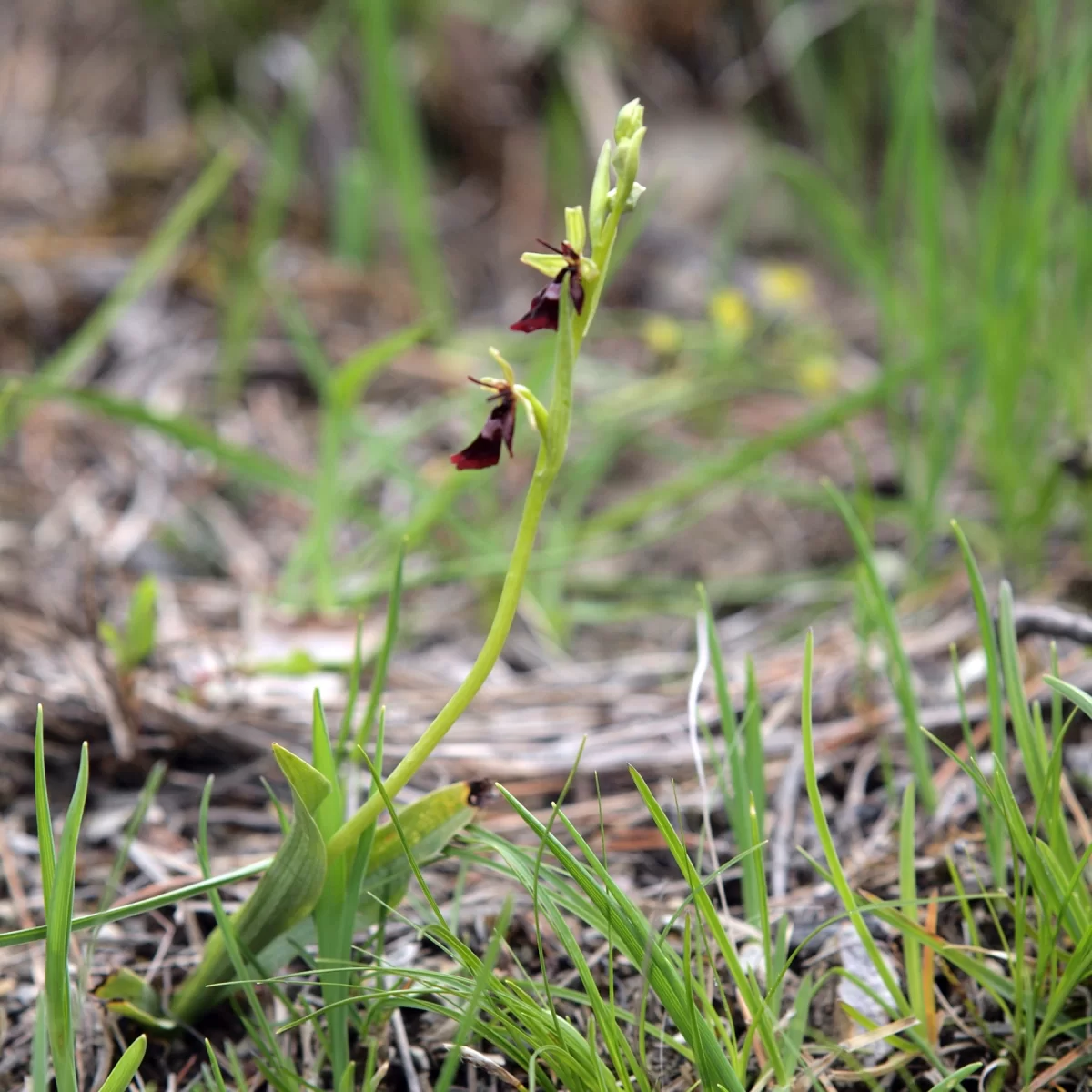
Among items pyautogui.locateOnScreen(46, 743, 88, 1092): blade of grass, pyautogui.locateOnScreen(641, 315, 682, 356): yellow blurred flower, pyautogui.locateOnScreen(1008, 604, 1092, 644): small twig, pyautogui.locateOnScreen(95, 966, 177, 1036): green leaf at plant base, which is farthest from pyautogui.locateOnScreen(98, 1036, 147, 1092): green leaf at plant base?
pyautogui.locateOnScreen(641, 315, 682, 356): yellow blurred flower

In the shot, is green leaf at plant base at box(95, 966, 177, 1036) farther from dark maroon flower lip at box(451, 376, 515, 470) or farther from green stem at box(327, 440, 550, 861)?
dark maroon flower lip at box(451, 376, 515, 470)

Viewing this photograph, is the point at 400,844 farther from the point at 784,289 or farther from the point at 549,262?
the point at 784,289

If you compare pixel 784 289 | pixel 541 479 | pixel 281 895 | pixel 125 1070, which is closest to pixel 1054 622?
pixel 541 479

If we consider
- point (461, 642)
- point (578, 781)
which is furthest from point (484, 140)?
point (578, 781)

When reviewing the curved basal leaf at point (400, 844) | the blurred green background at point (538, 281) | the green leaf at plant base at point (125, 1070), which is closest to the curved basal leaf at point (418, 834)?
the curved basal leaf at point (400, 844)

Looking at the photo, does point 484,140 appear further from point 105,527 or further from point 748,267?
point 105,527

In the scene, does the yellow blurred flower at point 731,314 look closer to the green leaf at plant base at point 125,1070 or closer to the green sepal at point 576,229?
the green sepal at point 576,229
